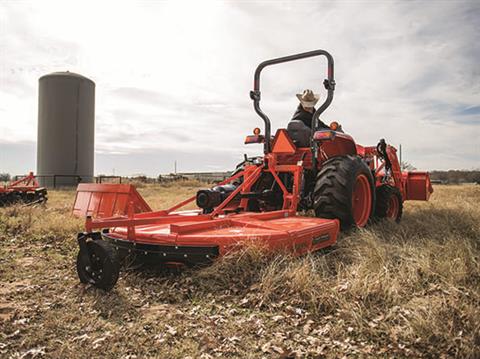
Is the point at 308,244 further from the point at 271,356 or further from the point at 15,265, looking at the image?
the point at 15,265

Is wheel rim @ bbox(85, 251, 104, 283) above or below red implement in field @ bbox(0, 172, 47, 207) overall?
below

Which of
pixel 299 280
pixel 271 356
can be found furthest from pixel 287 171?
pixel 271 356

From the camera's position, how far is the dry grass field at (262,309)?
221 centimetres

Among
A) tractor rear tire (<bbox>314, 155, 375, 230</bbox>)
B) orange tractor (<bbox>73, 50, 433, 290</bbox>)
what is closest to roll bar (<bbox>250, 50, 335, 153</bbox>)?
orange tractor (<bbox>73, 50, 433, 290</bbox>)

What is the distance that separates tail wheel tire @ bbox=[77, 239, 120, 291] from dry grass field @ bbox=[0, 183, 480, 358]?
10 centimetres

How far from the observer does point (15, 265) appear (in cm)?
405

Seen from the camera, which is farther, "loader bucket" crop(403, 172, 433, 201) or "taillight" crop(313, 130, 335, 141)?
"loader bucket" crop(403, 172, 433, 201)

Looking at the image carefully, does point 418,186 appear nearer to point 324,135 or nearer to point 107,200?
point 324,135

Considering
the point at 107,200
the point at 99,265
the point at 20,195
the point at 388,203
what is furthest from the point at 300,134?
the point at 20,195

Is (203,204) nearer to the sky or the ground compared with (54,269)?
nearer to the sky

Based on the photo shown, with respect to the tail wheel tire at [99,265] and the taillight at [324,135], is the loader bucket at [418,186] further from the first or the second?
the tail wheel tire at [99,265]

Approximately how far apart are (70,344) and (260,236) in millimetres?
1536

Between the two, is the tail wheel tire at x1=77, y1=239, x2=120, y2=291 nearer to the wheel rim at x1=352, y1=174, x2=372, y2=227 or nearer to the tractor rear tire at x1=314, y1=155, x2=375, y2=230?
the tractor rear tire at x1=314, y1=155, x2=375, y2=230

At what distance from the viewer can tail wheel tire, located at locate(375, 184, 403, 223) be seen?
232 inches
